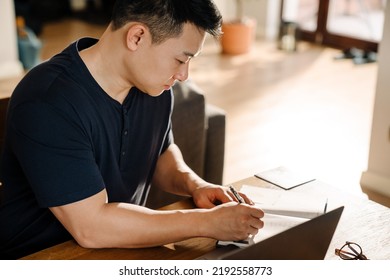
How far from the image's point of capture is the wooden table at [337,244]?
1224 millimetres

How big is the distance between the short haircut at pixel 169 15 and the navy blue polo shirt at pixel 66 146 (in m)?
0.18

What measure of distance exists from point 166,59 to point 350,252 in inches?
23.4

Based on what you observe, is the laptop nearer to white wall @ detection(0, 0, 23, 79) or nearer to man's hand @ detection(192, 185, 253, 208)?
man's hand @ detection(192, 185, 253, 208)

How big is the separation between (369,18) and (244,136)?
2.71 meters

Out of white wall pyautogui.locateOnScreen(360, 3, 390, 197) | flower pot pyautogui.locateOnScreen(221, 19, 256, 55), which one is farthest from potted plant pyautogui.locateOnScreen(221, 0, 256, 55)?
white wall pyautogui.locateOnScreen(360, 3, 390, 197)

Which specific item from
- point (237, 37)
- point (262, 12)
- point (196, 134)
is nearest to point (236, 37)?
point (237, 37)

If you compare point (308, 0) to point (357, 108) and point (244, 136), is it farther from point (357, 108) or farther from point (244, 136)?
point (244, 136)

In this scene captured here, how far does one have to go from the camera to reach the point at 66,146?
1225 mm

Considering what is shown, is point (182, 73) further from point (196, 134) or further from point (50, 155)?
point (196, 134)

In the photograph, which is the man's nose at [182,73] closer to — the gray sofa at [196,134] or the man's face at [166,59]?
the man's face at [166,59]

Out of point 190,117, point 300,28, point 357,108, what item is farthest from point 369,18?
point 190,117

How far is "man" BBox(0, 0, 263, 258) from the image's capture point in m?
1.22

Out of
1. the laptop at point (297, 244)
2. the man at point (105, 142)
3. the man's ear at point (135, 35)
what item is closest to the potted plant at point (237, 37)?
the man at point (105, 142)

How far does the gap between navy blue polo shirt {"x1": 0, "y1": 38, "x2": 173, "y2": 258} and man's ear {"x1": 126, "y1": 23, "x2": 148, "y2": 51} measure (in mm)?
125
